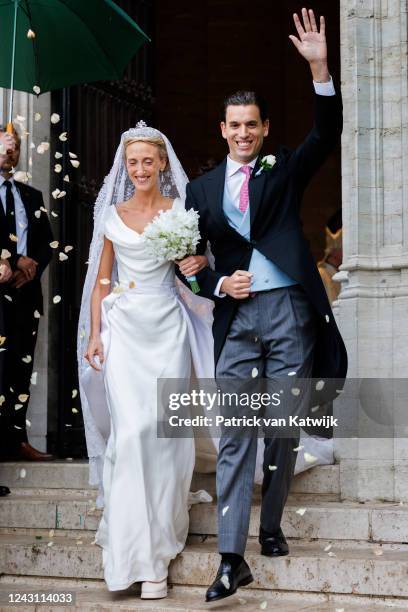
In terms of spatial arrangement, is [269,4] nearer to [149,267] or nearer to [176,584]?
[149,267]

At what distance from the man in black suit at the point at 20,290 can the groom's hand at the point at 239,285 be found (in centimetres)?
252

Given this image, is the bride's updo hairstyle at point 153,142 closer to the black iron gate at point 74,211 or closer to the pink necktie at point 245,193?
the pink necktie at point 245,193

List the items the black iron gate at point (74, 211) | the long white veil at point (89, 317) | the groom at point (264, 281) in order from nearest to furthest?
the groom at point (264, 281) → the long white veil at point (89, 317) → the black iron gate at point (74, 211)

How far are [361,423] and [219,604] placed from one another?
150 cm

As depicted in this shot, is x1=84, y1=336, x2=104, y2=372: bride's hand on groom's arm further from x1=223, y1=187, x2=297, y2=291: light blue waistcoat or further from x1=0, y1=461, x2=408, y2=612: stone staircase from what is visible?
x1=223, y1=187, x2=297, y2=291: light blue waistcoat

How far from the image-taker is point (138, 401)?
568cm

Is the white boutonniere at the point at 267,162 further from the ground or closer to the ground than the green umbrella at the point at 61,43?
closer to the ground

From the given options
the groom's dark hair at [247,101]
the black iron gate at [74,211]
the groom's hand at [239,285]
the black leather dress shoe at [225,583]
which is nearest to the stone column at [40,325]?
the black iron gate at [74,211]

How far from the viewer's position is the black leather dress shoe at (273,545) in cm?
545

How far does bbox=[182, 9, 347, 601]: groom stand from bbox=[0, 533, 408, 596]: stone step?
0.13 m

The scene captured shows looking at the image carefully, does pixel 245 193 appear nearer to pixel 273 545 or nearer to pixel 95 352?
pixel 95 352

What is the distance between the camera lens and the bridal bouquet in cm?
531

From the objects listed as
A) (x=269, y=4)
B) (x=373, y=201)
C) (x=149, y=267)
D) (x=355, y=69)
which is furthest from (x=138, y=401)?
(x=269, y=4)

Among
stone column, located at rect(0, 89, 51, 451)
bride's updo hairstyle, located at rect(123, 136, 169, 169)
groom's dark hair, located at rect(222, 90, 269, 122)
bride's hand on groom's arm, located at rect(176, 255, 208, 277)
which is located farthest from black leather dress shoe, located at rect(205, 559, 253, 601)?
stone column, located at rect(0, 89, 51, 451)
